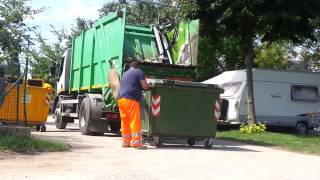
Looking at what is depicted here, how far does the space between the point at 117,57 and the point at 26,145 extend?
5.21m

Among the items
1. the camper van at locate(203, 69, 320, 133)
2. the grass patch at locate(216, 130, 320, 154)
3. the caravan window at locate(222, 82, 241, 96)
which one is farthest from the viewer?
the caravan window at locate(222, 82, 241, 96)

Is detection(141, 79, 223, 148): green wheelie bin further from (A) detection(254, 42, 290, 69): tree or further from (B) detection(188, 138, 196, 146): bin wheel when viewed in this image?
(A) detection(254, 42, 290, 69): tree

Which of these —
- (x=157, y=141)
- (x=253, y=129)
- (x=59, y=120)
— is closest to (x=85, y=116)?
(x=59, y=120)

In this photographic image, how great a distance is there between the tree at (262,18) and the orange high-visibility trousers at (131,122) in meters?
7.78

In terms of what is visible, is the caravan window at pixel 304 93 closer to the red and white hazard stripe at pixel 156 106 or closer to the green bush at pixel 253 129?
the green bush at pixel 253 129

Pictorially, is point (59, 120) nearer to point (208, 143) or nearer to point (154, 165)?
point (208, 143)

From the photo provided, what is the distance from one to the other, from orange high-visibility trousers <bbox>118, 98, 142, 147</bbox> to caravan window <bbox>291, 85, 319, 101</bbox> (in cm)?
1294

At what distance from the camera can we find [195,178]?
8602 mm

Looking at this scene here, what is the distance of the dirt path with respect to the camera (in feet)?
28.2

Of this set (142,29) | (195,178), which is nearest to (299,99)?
(142,29)

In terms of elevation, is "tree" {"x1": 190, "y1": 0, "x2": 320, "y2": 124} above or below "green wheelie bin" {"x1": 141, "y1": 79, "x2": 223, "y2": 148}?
above

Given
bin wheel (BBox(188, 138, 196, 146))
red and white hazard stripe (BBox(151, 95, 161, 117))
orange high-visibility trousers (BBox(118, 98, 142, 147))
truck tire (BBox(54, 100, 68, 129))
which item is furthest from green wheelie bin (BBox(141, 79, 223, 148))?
truck tire (BBox(54, 100, 68, 129))

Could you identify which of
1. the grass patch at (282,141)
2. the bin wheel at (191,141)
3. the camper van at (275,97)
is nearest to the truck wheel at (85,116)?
the bin wheel at (191,141)

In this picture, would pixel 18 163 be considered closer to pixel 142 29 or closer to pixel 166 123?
pixel 166 123
